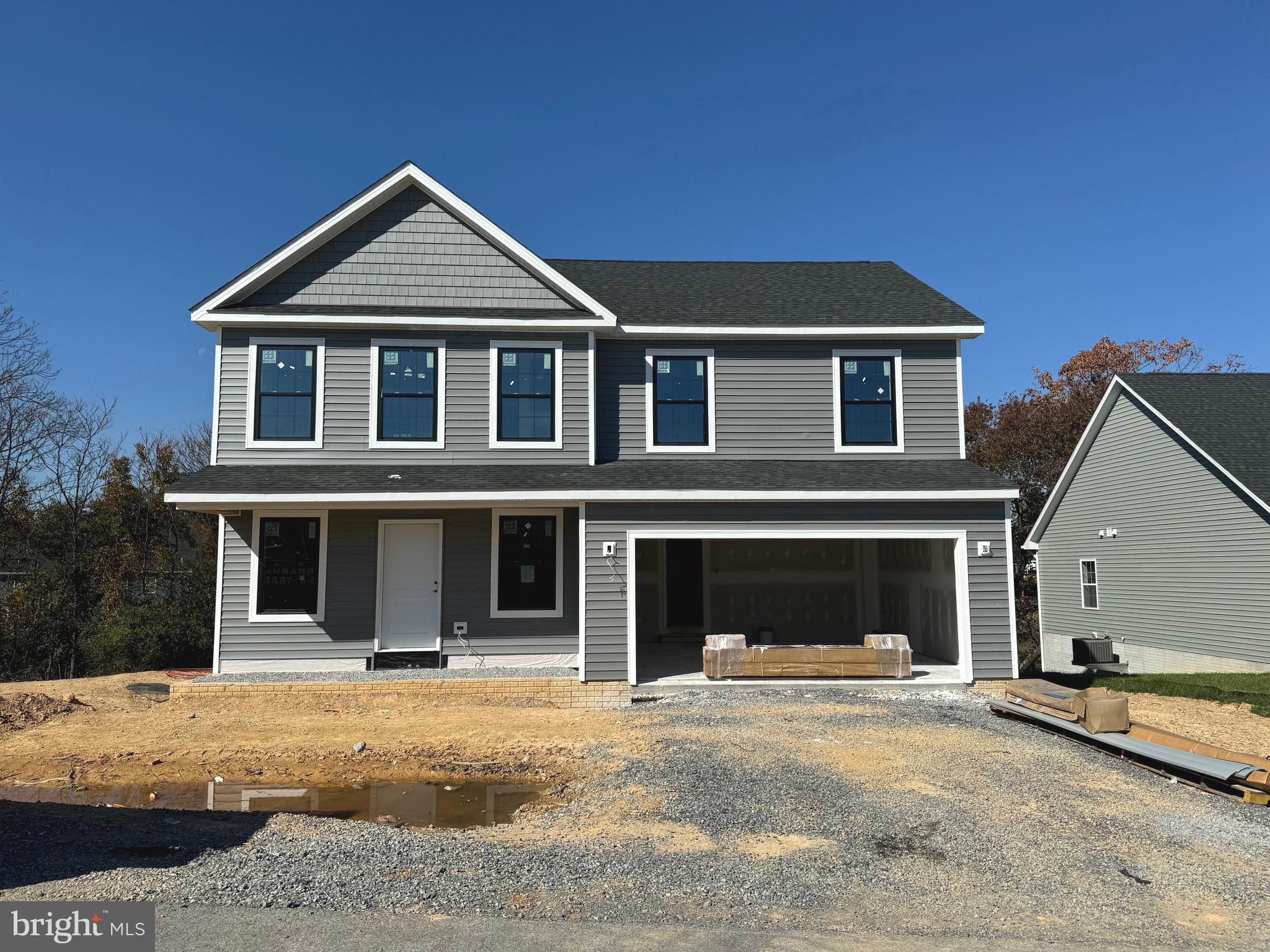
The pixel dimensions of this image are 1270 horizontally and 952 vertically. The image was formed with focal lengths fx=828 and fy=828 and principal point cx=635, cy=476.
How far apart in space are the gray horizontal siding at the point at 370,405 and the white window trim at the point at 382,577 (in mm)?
991

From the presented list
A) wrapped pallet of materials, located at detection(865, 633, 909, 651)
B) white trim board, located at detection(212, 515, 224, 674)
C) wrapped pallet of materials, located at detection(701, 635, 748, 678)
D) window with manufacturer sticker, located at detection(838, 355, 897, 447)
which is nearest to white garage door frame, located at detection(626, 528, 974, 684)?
wrapped pallet of materials, located at detection(865, 633, 909, 651)

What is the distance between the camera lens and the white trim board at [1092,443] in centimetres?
1689

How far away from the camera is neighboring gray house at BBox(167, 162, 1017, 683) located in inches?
501

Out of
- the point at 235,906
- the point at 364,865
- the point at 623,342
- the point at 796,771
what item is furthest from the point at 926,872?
the point at 623,342

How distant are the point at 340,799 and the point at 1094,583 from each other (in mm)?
21013

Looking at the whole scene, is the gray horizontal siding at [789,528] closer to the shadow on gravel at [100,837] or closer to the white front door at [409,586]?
the white front door at [409,586]

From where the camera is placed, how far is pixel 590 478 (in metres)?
12.9

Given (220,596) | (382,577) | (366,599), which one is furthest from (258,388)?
(366,599)

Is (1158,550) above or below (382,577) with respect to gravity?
above

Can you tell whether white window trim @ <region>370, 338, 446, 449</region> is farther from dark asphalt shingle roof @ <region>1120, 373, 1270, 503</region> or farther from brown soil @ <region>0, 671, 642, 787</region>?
dark asphalt shingle roof @ <region>1120, 373, 1270, 503</region>

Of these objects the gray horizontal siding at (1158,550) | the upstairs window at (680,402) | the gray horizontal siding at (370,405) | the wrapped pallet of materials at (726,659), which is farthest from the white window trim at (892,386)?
the gray horizontal siding at (1158,550)

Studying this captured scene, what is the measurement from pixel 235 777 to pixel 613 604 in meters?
5.62

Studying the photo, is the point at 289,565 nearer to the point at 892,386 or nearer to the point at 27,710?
the point at 27,710

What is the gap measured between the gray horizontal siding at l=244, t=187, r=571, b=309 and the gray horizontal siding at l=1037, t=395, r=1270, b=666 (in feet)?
47.9
